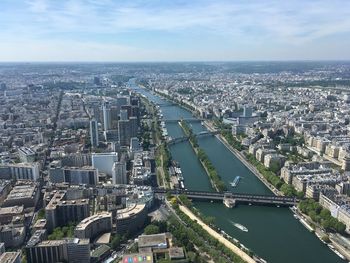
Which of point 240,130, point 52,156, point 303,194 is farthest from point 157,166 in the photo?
point 240,130

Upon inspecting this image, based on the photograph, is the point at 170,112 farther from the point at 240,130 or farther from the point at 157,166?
the point at 157,166

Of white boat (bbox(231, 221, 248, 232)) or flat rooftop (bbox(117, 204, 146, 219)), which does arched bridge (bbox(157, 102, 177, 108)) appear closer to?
flat rooftop (bbox(117, 204, 146, 219))

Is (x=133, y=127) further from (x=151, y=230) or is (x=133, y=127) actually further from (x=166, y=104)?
(x=166, y=104)

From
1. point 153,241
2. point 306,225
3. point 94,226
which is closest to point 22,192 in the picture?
point 94,226

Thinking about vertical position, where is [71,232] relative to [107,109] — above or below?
below

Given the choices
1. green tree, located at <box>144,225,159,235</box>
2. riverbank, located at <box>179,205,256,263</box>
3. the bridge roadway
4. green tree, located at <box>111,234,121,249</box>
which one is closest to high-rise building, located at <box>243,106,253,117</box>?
the bridge roadway

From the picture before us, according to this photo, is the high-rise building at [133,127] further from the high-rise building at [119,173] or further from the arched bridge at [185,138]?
the high-rise building at [119,173]
